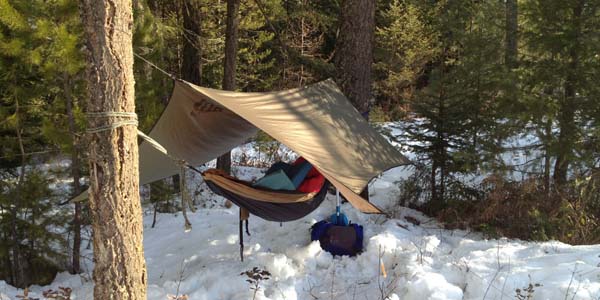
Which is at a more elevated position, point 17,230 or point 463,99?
point 463,99

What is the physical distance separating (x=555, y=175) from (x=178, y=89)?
380 centimetres

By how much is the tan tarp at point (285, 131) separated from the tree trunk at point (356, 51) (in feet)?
2.16

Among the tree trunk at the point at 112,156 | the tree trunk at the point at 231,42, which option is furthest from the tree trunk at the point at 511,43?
the tree trunk at the point at 112,156

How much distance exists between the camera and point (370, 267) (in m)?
3.79

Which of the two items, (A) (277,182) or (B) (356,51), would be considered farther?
(B) (356,51)

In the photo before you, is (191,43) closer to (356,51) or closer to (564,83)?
(356,51)

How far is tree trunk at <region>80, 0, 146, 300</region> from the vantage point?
6.86 ft

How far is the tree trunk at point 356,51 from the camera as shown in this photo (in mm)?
5332

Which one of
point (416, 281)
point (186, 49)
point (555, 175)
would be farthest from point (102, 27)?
point (186, 49)

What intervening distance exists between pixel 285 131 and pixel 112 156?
160 centimetres

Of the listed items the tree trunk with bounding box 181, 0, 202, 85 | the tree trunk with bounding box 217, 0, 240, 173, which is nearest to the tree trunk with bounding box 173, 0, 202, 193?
the tree trunk with bounding box 181, 0, 202, 85

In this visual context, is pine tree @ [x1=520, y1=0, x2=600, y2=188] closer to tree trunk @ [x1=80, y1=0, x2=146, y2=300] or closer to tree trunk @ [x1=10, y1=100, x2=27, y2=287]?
tree trunk @ [x1=80, y1=0, x2=146, y2=300]

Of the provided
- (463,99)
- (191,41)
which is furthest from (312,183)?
(191,41)

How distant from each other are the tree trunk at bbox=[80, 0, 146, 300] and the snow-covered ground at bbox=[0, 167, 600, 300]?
1114mm
